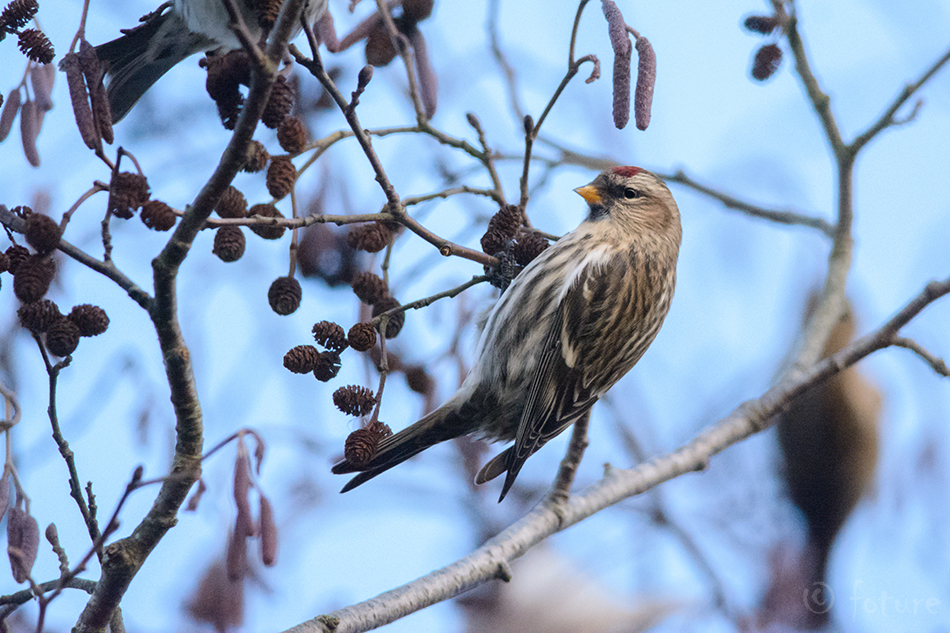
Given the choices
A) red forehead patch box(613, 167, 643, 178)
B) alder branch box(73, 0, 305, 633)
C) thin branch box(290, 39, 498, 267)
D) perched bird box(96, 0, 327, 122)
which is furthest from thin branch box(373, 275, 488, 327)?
red forehead patch box(613, 167, 643, 178)

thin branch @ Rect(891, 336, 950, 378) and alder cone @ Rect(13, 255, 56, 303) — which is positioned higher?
alder cone @ Rect(13, 255, 56, 303)

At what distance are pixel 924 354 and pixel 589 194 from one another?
4.06 ft

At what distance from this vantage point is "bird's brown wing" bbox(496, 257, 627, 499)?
8.79ft

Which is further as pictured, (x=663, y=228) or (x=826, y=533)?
(x=826, y=533)

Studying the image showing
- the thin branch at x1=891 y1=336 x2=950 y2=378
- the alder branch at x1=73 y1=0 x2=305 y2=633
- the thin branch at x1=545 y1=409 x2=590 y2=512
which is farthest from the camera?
the thin branch at x1=891 y1=336 x2=950 y2=378

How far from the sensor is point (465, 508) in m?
4.09

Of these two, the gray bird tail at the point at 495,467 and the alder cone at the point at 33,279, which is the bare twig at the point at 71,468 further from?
the gray bird tail at the point at 495,467

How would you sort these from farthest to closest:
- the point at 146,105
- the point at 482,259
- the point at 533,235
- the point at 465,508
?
the point at 465,508, the point at 146,105, the point at 533,235, the point at 482,259

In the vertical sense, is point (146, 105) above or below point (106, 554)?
above

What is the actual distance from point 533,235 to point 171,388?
116 cm

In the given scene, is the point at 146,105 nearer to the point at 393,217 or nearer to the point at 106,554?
the point at 393,217

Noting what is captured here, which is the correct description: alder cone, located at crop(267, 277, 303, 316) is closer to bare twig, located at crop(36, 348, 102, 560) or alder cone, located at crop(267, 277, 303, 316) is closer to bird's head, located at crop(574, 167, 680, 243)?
bare twig, located at crop(36, 348, 102, 560)

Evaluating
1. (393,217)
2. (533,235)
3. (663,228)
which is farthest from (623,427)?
(393,217)

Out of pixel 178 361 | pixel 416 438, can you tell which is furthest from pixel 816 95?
pixel 178 361
